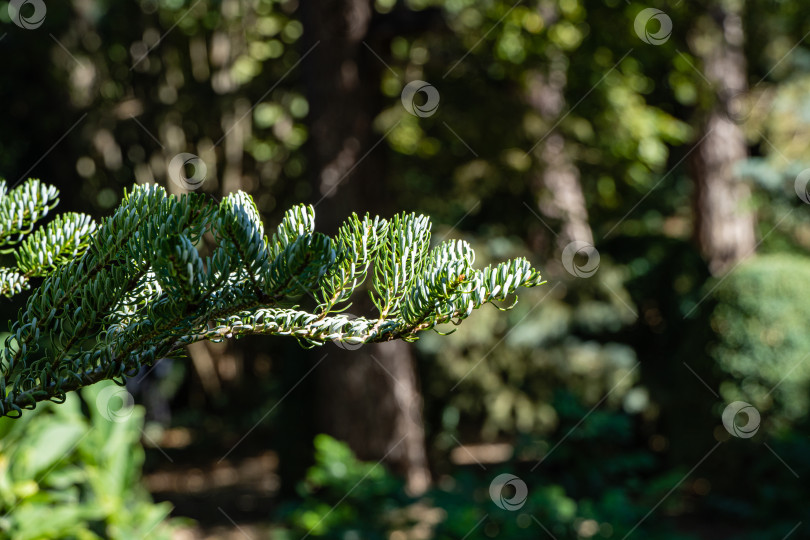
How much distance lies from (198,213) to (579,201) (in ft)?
28.3

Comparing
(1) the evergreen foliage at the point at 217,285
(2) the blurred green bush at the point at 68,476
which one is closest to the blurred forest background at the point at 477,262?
(2) the blurred green bush at the point at 68,476

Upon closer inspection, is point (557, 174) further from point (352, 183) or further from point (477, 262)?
point (352, 183)

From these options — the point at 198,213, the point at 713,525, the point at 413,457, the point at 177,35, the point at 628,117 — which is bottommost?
the point at 713,525

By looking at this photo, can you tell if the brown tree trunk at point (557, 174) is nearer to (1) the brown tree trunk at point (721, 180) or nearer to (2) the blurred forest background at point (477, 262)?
(2) the blurred forest background at point (477, 262)

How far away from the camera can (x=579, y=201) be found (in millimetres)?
9141

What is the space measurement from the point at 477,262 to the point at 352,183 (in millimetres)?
1747

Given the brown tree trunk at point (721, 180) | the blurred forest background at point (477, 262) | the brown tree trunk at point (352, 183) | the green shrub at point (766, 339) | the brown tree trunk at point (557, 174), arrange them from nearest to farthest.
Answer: the blurred forest background at point (477, 262)
the brown tree trunk at point (352, 183)
the green shrub at point (766, 339)
the brown tree trunk at point (557, 174)
the brown tree trunk at point (721, 180)

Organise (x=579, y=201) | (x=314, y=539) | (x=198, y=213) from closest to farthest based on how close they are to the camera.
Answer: (x=198, y=213), (x=314, y=539), (x=579, y=201)

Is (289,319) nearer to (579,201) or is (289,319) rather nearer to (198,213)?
(198,213)

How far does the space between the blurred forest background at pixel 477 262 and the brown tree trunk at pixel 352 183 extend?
0.07ft

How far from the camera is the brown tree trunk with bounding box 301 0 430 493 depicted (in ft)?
20.3

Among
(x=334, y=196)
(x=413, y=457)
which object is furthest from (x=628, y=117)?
(x=413, y=457)

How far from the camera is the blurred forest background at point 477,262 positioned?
351 cm

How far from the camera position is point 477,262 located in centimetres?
736
